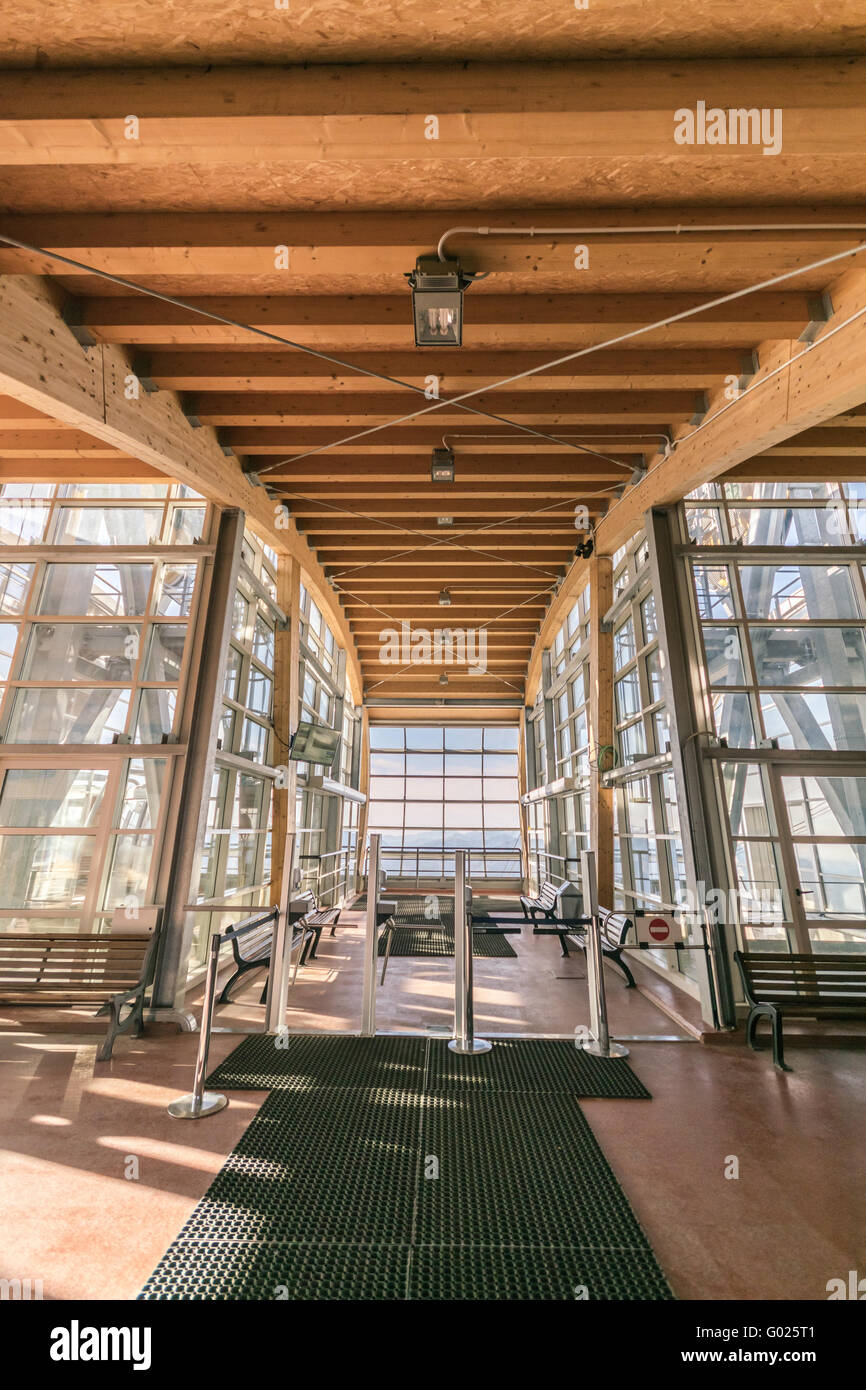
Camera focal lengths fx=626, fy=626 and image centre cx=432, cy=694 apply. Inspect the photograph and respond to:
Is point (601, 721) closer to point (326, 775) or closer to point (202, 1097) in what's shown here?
point (326, 775)

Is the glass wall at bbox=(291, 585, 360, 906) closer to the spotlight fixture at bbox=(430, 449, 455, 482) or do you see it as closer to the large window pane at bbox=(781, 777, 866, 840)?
the spotlight fixture at bbox=(430, 449, 455, 482)

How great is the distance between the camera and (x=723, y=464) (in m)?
4.82

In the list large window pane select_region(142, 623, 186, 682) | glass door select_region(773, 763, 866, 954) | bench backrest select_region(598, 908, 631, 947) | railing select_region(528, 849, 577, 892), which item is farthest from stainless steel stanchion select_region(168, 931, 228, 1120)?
railing select_region(528, 849, 577, 892)

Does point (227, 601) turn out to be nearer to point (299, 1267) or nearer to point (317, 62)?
point (317, 62)

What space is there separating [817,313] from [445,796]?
44.1ft

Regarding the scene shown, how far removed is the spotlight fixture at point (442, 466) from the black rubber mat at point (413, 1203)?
466cm

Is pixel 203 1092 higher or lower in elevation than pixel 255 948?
lower

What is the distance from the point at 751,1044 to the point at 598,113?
5.24 meters

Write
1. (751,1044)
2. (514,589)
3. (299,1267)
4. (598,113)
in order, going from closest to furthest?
(299,1267), (598,113), (751,1044), (514,589)

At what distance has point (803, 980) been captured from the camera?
4.47 m

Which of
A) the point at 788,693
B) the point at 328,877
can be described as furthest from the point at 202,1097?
the point at 328,877

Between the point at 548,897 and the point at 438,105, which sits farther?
the point at 548,897
